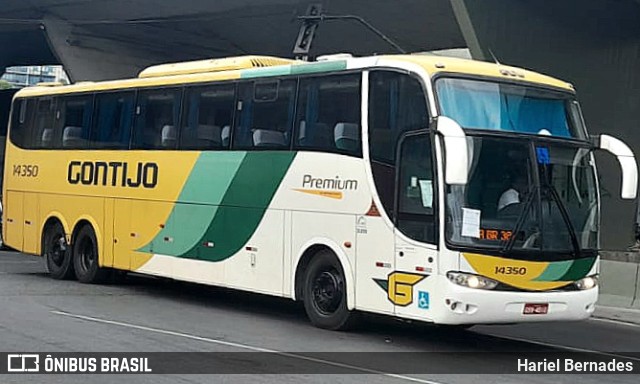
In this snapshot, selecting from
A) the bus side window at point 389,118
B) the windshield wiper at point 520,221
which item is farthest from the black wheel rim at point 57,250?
the windshield wiper at point 520,221

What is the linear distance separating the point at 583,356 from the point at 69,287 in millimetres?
9021

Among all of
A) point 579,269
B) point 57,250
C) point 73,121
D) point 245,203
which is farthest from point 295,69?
point 57,250

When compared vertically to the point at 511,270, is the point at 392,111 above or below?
above

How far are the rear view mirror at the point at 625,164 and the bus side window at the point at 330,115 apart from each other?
9.72 feet

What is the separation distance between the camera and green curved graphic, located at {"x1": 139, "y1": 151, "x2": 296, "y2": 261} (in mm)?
14453

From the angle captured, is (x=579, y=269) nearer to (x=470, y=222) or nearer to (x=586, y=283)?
(x=586, y=283)

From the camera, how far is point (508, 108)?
12.3 meters

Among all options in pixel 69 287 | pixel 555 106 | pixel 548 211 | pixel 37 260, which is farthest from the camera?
pixel 37 260

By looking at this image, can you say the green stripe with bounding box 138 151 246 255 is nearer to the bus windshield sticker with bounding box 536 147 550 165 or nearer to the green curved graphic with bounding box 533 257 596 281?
the bus windshield sticker with bounding box 536 147 550 165

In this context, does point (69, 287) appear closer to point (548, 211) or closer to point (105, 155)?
point (105, 155)

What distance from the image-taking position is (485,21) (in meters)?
25.4

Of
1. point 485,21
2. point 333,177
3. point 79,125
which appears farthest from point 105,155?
point 485,21

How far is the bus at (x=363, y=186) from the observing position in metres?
11.6

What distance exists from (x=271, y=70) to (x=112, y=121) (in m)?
4.26
